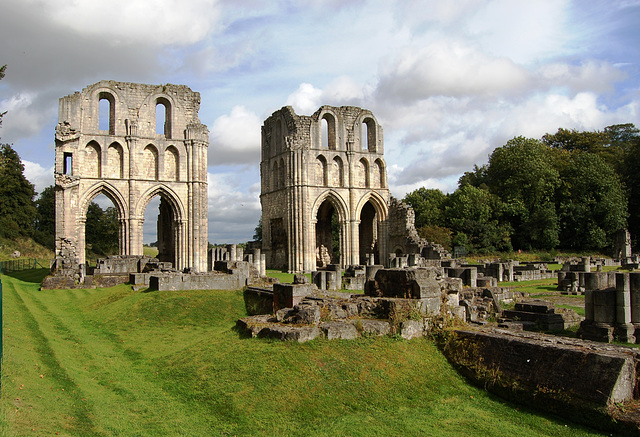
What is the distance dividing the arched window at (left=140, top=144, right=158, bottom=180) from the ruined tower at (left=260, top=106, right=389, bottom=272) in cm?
831

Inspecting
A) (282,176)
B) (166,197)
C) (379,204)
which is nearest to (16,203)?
(166,197)

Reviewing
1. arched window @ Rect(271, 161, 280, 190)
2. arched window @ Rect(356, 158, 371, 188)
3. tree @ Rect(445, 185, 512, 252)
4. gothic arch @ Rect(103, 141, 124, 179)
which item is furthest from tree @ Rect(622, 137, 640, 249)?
gothic arch @ Rect(103, 141, 124, 179)

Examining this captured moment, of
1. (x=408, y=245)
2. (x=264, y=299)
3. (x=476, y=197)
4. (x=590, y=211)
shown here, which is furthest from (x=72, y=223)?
(x=590, y=211)

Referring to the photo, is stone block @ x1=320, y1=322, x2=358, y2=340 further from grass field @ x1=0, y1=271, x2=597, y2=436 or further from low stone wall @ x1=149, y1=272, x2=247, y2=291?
low stone wall @ x1=149, y1=272, x2=247, y2=291

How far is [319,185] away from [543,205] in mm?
23663

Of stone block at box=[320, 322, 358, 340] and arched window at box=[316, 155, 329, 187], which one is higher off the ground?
arched window at box=[316, 155, 329, 187]

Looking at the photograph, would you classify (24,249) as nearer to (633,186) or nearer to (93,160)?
(93,160)

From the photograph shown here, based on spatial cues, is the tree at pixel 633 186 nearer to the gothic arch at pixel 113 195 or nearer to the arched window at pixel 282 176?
the arched window at pixel 282 176

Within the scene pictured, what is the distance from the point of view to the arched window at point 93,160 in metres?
28.6

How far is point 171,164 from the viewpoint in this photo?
1212 inches

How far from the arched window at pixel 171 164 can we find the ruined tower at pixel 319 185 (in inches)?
281

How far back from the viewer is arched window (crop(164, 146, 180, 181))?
100 ft

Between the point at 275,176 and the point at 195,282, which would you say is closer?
the point at 195,282

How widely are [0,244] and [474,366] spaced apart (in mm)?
46491
